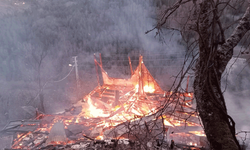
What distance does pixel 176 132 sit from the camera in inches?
260

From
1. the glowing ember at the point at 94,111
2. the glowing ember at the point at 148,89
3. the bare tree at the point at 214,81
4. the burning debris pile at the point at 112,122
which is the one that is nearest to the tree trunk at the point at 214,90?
the bare tree at the point at 214,81

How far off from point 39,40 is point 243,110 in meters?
26.2

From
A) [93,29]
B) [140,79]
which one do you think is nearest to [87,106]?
[140,79]

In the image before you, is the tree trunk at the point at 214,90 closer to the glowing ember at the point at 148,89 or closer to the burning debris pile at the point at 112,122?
the burning debris pile at the point at 112,122

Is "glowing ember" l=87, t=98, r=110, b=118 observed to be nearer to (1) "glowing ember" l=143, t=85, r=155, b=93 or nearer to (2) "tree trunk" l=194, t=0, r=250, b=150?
(1) "glowing ember" l=143, t=85, r=155, b=93

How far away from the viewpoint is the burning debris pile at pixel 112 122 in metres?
5.96

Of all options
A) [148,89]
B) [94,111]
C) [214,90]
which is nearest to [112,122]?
[94,111]

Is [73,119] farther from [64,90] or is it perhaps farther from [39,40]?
[39,40]

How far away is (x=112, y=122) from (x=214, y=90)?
6455 millimetres

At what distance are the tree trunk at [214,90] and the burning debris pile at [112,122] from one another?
248 cm

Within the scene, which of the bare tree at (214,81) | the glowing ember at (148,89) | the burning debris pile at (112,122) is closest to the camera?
the bare tree at (214,81)

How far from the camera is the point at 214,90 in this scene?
7.50ft

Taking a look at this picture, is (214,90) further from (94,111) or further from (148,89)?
(94,111)

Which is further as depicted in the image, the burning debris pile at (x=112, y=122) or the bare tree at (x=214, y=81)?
the burning debris pile at (x=112, y=122)
